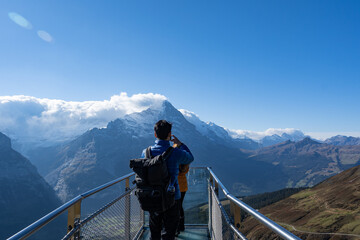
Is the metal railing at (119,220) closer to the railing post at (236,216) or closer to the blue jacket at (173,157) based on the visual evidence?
the railing post at (236,216)

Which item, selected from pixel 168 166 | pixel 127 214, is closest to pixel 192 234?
pixel 127 214

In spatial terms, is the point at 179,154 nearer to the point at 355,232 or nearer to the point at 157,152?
the point at 157,152

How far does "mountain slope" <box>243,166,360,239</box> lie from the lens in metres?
106

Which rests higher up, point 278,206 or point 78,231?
point 78,231

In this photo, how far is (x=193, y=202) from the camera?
8148mm

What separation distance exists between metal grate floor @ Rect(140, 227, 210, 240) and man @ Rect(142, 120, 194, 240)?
270cm

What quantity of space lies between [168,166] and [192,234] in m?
3.95

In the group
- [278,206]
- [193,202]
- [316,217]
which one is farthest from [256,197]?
[193,202]

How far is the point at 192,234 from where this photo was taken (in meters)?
6.81

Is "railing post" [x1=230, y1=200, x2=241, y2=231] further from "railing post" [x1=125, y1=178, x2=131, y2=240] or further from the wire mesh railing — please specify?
"railing post" [x1=125, y1=178, x2=131, y2=240]

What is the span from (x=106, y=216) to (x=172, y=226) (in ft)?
3.98

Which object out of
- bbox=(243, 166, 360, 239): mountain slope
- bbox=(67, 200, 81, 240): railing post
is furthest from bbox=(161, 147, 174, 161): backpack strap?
bbox=(243, 166, 360, 239): mountain slope

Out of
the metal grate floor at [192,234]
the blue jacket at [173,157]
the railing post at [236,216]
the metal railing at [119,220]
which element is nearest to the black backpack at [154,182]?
the blue jacket at [173,157]

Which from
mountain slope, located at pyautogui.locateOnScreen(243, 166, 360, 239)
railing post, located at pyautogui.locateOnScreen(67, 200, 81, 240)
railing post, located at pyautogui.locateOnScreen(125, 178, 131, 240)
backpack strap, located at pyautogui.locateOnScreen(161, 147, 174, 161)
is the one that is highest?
backpack strap, located at pyautogui.locateOnScreen(161, 147, 174, 161)
